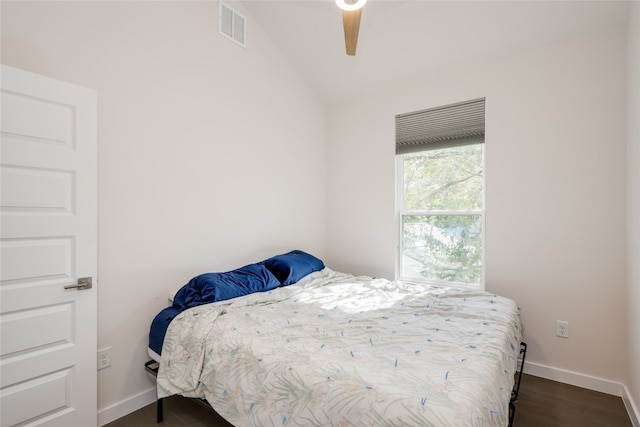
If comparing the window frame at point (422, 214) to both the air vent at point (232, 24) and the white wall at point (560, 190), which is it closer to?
the white wall at point (560, 190)

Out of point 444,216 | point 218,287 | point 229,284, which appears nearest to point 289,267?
point 229,284

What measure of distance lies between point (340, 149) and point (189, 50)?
6.23ft

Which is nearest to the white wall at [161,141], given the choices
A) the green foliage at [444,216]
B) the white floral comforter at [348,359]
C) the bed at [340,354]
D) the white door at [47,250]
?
the white door at [47,250]

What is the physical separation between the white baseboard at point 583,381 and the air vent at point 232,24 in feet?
12.5

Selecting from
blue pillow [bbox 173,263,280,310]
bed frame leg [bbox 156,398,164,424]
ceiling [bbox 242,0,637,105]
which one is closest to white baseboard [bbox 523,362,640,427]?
blue pillow [bbox 173,263,280,310]

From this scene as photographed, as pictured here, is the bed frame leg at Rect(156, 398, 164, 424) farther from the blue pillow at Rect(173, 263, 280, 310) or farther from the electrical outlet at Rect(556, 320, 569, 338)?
the electrical outlet at Rect(556, 320, 569, 338)

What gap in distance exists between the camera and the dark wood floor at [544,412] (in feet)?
6.59

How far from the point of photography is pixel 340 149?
380 centimetres

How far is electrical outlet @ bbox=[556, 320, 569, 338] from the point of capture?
8.20ft

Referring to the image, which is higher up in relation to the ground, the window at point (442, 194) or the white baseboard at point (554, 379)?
the window at point (442, 194)

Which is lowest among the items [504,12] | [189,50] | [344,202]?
[344,202]

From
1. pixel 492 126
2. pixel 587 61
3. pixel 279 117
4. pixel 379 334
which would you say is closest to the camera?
pixel 379 334

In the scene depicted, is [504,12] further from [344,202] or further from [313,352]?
[313,352]

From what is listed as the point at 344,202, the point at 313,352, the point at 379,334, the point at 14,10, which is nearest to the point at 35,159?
the point at 14,10
